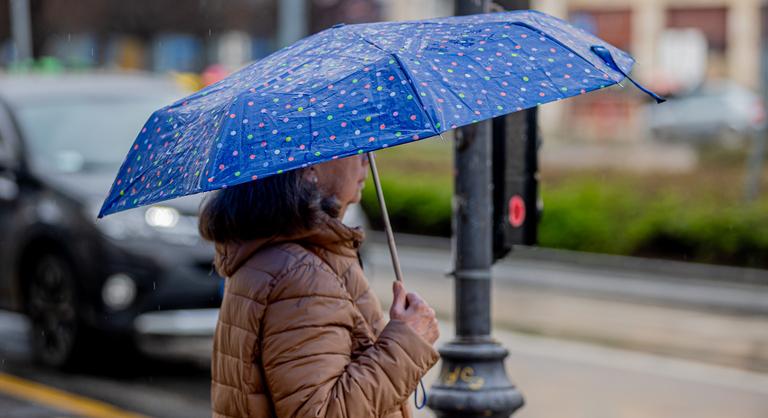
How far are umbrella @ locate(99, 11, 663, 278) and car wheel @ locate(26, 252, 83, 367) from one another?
554 centimetres

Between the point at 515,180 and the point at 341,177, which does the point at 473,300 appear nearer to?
the point at 515,180

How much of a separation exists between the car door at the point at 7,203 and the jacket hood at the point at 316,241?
6314 mm

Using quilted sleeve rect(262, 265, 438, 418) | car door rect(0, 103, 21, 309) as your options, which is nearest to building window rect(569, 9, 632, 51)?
car door rect(0, 103, 21, 309)

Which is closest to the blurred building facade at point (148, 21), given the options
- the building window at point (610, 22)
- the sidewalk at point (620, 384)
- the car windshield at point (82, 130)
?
the building window at point (610, 22)

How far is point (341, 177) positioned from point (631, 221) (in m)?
13.2

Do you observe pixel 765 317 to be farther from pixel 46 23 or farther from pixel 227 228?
pixel 46 23

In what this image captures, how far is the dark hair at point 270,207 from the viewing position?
299 cm

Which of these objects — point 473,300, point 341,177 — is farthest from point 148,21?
point 341,177

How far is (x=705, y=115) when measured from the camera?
32.2 m

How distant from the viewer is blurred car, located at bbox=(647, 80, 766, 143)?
31.3 metres

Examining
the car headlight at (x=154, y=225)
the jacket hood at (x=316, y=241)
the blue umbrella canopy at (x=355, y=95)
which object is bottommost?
the car headlight at (x=154, y=225)

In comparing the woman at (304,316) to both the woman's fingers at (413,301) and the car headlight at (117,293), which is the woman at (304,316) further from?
the car headlight at (117,293)

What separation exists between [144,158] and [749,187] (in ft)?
47.4

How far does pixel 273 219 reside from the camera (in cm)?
299
